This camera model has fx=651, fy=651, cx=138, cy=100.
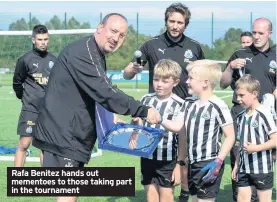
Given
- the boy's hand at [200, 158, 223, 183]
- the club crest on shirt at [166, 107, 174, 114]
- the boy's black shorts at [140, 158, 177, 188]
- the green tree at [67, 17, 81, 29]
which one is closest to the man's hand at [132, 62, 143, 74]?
the club crest on shirt at [166, 107, 174, 114]

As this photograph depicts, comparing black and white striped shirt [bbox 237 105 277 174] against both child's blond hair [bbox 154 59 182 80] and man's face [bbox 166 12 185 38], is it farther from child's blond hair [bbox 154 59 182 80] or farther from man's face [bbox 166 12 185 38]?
man's face [bbox 166 12 185 38]

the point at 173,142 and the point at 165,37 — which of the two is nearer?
the point at 173,142

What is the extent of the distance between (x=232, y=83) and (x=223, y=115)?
5.60 ft

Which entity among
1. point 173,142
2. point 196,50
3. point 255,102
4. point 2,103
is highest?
point 196,50

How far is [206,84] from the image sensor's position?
19.5 ft

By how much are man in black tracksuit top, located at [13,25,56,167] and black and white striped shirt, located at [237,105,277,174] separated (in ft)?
11.7

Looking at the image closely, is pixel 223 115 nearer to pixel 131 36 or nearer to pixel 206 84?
pixel 206 84

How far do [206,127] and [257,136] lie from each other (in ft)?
2.32

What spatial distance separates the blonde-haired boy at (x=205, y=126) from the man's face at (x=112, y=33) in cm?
93

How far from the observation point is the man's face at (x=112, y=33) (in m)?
5.28

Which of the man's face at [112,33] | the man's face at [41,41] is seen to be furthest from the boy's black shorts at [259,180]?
the man's face at [41,41]

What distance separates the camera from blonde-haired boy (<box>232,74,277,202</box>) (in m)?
6.31

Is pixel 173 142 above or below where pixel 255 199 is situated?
above

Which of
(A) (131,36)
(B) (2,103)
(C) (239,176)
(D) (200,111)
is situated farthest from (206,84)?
(A) (131,36)
